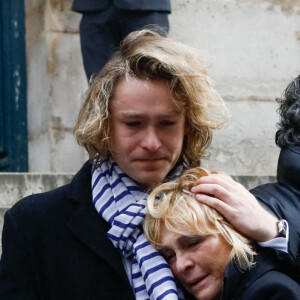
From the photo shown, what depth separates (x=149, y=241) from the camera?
3146 millimetres

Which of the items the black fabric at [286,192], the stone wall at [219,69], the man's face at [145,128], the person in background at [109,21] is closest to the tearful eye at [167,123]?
the man's face at [145,128]

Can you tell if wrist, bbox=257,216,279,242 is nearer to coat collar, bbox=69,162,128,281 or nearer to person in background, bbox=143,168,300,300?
person in background, bbox=143,168,300,300

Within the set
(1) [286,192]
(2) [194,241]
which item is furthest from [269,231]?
(1) [286,192]

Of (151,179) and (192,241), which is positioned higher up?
(151,179)

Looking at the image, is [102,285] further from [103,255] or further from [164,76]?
[164,76]

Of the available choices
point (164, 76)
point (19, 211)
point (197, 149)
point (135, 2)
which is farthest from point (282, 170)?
point (135, 2)

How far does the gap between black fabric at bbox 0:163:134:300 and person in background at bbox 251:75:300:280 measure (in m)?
0.48

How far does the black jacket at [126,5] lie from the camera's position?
17.2ft

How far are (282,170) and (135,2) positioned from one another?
2.09 meters

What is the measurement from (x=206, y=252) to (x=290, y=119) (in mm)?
597

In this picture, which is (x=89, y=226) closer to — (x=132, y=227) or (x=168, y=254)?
(x=132, y=227)

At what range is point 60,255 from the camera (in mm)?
3238

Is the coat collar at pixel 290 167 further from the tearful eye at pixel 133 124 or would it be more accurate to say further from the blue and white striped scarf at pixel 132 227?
the tearful eye at pixel 133 124

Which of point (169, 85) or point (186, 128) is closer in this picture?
point (169, 85)
